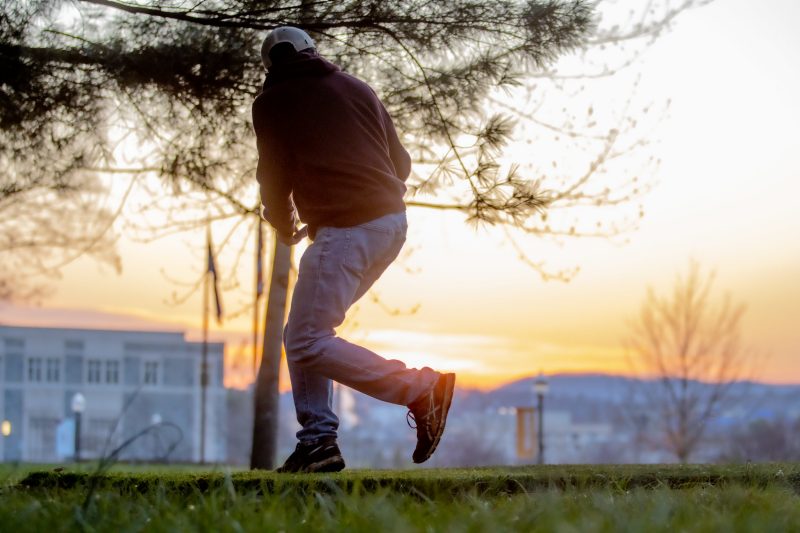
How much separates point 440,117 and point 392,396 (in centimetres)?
354

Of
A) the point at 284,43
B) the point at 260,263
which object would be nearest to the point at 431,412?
the point at 284,43

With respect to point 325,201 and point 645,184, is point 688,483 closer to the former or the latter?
point 325,201

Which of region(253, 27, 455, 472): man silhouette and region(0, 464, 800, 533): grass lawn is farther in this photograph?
region(253, 27, 455, 472): man silhouette

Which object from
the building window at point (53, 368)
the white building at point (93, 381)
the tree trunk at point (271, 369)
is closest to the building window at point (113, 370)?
the white building at point (93, 381)

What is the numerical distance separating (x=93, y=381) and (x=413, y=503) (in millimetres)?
62194

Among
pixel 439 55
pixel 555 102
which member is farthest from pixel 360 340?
pixel 439 55

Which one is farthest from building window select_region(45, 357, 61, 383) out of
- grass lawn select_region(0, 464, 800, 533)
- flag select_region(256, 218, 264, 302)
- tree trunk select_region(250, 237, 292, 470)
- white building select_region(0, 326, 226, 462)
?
grass lawn select_region(0, 464, 800, 533)

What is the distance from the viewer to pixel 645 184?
8242 millimetres

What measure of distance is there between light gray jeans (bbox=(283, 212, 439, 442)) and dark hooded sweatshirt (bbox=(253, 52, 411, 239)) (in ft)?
0.25

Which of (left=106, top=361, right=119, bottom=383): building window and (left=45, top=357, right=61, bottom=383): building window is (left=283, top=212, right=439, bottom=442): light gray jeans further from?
(left=106, top=361, right=119, bottom=383): building window

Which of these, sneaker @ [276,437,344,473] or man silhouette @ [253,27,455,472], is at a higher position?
man silhouette @ [253,27,455,472]

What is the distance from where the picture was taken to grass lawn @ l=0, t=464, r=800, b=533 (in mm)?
2396

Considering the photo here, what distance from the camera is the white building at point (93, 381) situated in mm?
59781

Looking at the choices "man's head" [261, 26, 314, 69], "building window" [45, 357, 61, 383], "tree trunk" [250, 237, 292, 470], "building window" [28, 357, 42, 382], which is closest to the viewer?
"man's head" [261, 26, 314, 69]
